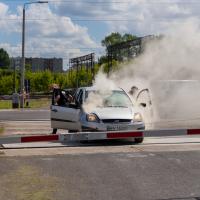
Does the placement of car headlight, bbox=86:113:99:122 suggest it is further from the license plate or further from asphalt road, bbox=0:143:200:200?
asphalt road, bbox=0:143:200:200

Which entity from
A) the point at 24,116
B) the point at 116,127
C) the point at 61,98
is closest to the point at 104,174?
the point at 116,127

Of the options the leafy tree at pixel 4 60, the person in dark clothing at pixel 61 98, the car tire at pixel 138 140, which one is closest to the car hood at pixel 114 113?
the car tire at pixel 138 140

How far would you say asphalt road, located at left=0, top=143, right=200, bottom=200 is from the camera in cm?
824

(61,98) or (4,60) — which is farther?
(4,60)

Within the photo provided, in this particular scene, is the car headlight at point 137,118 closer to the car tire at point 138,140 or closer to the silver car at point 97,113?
the silver car at point 97,113

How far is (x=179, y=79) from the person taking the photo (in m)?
25.5

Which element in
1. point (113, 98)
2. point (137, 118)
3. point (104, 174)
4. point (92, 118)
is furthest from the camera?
point (113, 98)

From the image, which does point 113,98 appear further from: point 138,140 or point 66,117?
point 138,140

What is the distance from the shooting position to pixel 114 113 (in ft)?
48.2

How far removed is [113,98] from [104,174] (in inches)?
243

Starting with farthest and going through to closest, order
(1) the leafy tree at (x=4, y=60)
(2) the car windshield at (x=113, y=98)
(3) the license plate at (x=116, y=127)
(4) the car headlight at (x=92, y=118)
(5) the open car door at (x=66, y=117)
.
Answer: (1) the leafy tree at (x=4, y=60) → (2) the car windshield at (x=113, y=98) → (5) the open car door at (x=66, y=117) → (4) the car headlight at (x=92, y=118) → (3) the license plate at (x=116, y=127)

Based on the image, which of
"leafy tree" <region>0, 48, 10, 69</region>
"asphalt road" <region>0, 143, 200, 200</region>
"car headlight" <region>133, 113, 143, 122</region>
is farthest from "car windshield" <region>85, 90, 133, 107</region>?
"leafy tree" <region>0, 48, 10, 69</region>

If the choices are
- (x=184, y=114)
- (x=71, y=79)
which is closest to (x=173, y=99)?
(x=184, y=114)

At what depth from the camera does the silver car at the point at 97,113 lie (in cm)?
1445
